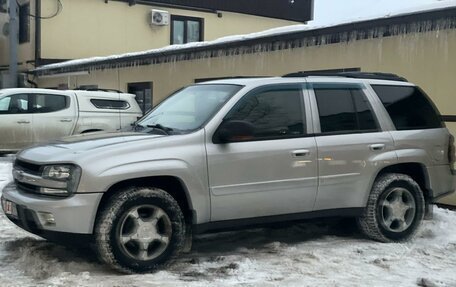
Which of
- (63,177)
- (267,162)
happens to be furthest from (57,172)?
(267,162)

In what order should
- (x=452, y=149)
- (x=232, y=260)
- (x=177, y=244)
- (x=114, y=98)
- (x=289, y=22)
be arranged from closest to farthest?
1. (x=177, y=244)
2. (x=232, y=260)
3. (x=452, y=149)
4. (x=114, y=98)
5. (x=289, y=22)

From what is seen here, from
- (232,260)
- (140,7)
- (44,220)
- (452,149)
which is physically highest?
(140,7)

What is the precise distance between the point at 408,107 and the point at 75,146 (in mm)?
3725

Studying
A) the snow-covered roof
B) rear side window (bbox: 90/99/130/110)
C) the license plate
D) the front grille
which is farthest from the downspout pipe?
the license plate

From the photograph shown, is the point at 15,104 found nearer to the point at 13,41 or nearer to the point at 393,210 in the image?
the point at 13,41

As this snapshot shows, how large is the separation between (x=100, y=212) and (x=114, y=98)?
28.7 feet

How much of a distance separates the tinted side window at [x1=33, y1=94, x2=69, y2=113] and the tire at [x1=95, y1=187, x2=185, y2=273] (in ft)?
28.7

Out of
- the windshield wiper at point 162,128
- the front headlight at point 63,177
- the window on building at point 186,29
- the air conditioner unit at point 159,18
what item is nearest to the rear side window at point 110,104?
the windshield wiper at point 162,128

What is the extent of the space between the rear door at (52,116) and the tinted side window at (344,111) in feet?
27.2

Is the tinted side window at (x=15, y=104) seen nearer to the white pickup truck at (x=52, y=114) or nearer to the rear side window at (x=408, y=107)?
the white pickup truck at (x=52, y=114)

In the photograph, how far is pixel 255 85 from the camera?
5.72m

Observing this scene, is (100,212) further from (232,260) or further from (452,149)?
(452,149)

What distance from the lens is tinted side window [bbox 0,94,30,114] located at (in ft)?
42.2

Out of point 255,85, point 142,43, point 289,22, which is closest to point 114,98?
point 255,85
